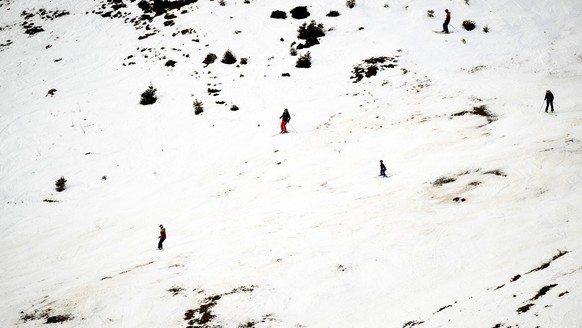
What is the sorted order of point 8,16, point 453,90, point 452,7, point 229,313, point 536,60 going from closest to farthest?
point 229,313 < point 453,90 < point 536,60 < point 452,7 < point 8,16

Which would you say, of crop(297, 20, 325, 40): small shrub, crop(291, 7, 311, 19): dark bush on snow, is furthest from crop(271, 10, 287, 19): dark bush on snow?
crop(297, 20, 325, 40): small shrub

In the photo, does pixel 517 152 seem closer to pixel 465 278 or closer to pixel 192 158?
pixel 465 278

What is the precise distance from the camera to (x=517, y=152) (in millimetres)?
13922

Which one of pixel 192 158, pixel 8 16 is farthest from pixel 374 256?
pixel 8 16

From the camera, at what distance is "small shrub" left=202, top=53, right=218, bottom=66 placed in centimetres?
2972

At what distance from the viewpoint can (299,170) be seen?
57.9ft

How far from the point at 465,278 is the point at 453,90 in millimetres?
14686

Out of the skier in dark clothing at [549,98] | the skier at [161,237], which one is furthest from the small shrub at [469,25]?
the skier at [161,237]

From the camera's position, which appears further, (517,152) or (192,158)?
(192,158)

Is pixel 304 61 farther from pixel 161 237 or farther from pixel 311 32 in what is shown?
pixel 161 237

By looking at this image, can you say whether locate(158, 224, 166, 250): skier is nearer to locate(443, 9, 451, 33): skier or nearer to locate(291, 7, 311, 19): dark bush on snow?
locate(443, 9, 451, 33): skier

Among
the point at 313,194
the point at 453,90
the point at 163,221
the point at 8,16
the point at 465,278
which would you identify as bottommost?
the point at 163,221

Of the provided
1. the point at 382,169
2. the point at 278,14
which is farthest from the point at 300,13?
the point at 382,169

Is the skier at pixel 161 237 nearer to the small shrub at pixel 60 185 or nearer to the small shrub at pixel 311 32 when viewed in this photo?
the small shrub at pixel 60 185
